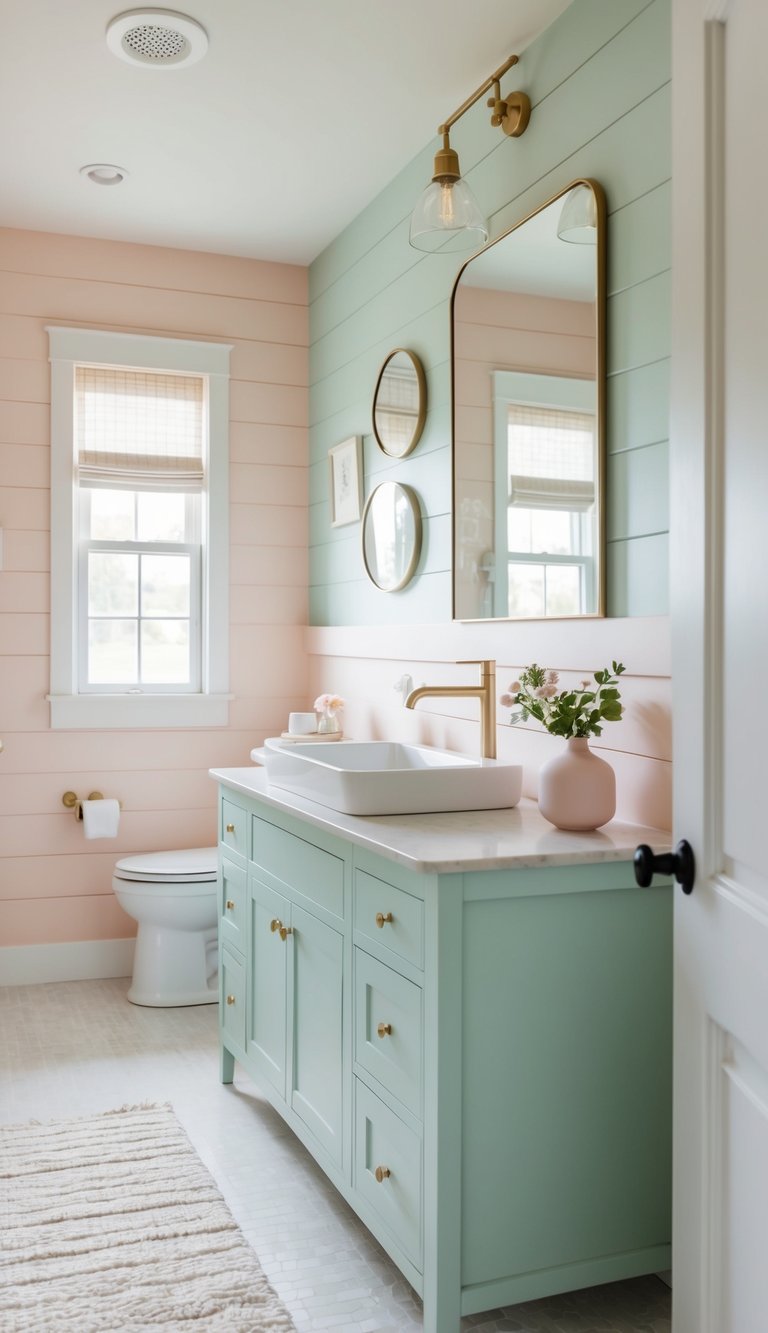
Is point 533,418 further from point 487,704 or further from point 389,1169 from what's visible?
point 389,1169

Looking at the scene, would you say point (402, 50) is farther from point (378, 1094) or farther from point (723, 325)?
point (378, 1094)

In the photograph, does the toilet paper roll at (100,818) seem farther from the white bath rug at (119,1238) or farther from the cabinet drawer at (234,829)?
the white bath rug at (119,1238)

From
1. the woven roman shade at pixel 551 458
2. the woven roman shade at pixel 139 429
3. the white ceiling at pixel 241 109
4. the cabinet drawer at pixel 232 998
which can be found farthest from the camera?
the woven roman shade at pixel 139 429

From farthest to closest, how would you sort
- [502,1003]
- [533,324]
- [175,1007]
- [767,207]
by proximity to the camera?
1. [175,1007]
2. [533,324]
3. [502,1003]
4. [767,207]

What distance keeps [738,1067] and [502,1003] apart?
643 mm

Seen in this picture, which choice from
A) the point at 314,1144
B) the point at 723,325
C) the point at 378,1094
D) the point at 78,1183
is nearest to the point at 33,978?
the point at 78,1183

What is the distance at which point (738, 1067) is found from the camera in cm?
120

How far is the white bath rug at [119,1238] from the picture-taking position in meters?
1.93

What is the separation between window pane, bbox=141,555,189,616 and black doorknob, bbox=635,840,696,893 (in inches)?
119

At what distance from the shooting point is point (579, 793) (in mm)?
2029

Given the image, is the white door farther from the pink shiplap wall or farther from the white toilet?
the pink shiplap wall

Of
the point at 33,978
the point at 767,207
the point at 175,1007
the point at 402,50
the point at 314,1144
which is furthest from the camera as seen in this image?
the point at 33,978

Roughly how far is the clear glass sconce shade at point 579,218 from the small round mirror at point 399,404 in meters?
0.82

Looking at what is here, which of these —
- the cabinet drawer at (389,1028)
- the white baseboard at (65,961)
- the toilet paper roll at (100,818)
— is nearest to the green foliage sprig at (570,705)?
the cabinet drawer at (389,1028)
